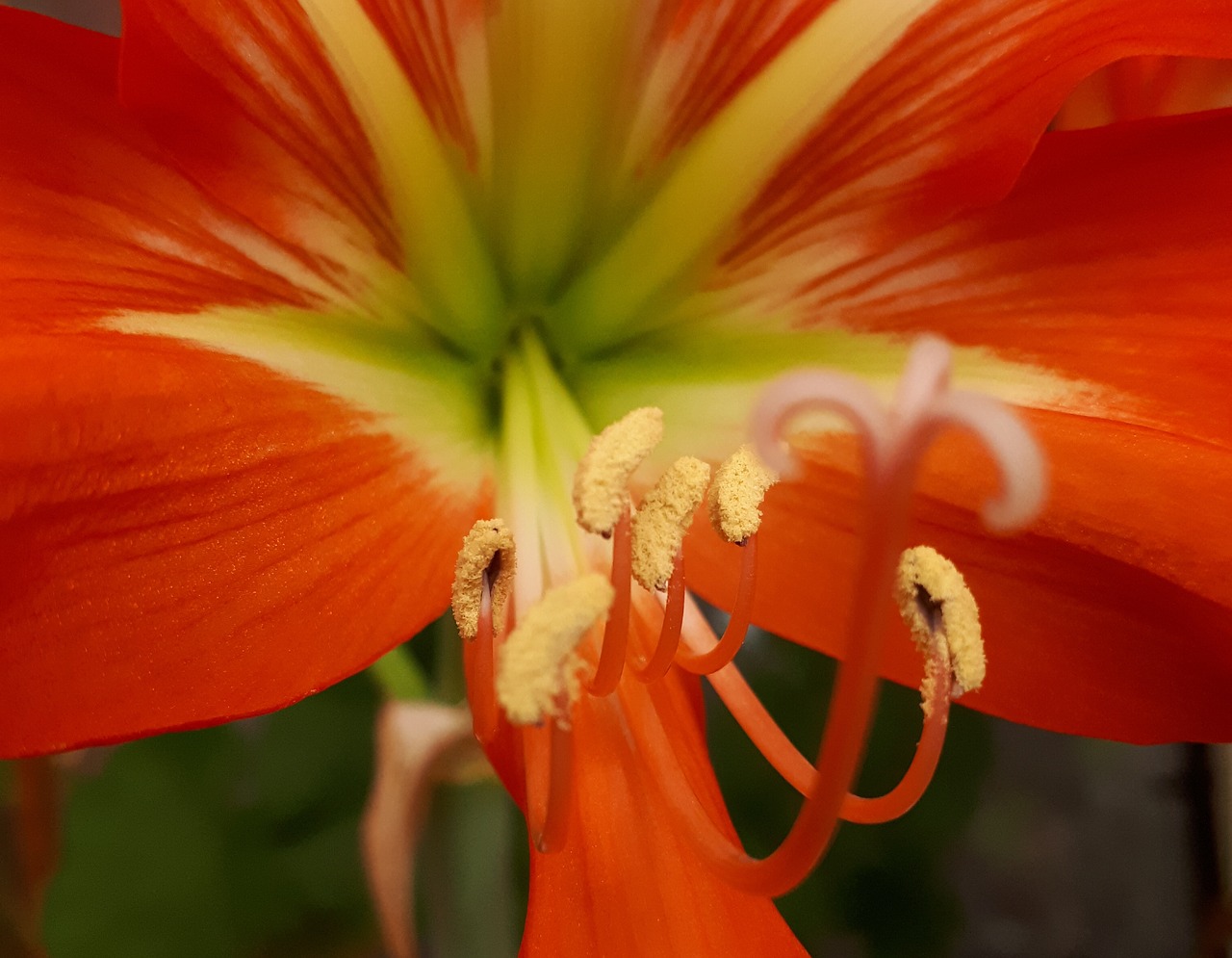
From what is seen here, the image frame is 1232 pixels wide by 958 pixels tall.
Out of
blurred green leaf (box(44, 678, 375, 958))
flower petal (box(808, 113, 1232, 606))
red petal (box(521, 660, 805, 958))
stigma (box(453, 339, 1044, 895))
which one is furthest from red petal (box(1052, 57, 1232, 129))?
blurred green leaf (box(44, 678, 375, 958))

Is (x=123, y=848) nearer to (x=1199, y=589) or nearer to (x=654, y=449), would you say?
(x=654, y=449)

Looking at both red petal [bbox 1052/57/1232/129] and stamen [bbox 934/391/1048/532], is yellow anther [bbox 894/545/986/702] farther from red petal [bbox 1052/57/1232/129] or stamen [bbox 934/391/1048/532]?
red petal [bbox 1052/57/1232/129]

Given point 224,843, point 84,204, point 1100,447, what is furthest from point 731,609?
point 224,843

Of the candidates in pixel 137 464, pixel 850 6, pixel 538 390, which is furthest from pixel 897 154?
pixel 137 464

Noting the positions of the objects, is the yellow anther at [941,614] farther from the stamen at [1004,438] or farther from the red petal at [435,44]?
the red petal at [435,44]

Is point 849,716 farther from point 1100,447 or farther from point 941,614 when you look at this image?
point 1100,447

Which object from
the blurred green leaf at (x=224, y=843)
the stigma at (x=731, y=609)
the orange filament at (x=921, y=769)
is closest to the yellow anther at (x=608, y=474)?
the stigma at (x=731, y=609)

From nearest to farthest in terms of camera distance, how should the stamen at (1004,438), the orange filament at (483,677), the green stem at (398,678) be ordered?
the stamen at (1004,438)
the orange filament at (483,677)
the green stem at (398,678)
